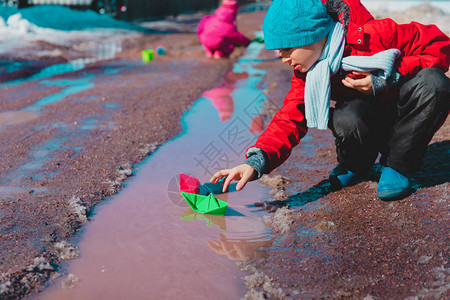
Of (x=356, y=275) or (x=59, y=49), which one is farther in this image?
(x=59, y=49)

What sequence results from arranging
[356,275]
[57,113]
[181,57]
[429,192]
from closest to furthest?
[356,275], [429,192], [57,113], [181,57]

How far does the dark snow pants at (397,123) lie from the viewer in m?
2.26

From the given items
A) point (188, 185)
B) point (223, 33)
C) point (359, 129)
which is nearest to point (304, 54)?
point (359, 129)

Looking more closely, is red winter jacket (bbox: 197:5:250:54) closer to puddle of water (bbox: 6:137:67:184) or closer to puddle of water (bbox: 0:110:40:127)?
puddle of water (bbox: 0:110:40:127)

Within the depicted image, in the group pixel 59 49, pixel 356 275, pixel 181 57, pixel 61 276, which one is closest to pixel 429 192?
pixel 356 275

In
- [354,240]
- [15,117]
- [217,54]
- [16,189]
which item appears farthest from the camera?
[217,54]

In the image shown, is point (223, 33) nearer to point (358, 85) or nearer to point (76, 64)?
point (76, 64)

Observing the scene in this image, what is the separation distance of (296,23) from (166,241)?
43.9 inches

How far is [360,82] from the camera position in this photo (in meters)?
2.21

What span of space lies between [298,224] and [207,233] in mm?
434

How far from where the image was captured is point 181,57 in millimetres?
7871

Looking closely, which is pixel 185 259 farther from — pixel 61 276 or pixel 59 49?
pixel 59 49

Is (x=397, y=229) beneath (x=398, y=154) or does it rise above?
beneath

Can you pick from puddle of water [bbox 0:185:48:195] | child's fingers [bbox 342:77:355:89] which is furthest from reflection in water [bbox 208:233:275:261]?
puddle of water [bbox 0:185:48:195]
